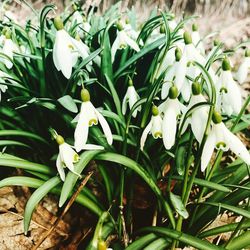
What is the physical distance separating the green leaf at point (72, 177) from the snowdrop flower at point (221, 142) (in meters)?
0.39

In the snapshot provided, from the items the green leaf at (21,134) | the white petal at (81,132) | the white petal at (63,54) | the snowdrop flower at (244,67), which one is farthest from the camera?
the green leaf at (21,134)

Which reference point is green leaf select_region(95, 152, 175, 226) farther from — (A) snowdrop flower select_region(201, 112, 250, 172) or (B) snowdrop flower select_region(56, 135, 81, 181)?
(A) snowdrop flower select_region(201, 112, 250, 172)

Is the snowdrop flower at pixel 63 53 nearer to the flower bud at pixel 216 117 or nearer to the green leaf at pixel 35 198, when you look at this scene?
the green leaf at pixel 35 198

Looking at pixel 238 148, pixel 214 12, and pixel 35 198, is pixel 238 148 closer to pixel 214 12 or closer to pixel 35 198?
pixel 35 198

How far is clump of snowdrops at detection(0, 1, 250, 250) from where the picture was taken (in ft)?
3.67

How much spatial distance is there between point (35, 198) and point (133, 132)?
54 cm

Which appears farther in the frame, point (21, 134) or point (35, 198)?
point (21, 134)

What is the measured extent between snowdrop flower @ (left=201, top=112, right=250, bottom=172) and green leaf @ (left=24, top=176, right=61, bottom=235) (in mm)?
494

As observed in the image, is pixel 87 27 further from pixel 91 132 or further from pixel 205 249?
pixel 205 249

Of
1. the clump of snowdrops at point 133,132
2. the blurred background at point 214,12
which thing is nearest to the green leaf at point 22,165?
the clump of snowdrops at point 133,132

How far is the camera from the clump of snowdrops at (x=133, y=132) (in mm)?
1120

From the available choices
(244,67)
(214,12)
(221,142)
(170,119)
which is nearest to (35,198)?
(170,119)

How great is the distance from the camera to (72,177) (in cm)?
118

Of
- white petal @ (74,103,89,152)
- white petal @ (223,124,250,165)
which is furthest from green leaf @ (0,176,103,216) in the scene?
white petal @ (223,124,250,165)
